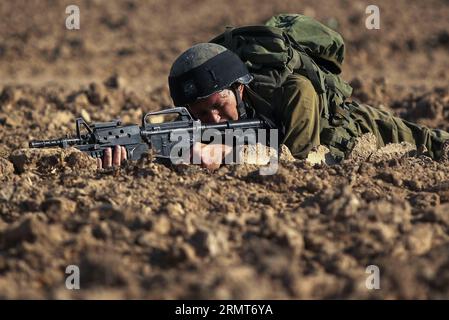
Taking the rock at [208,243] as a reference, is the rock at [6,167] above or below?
above

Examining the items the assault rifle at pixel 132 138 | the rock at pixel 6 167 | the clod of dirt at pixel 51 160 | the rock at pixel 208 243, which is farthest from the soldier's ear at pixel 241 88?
the rock at pixel 208 243

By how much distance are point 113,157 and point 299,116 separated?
1.15 m

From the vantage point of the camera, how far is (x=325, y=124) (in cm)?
605

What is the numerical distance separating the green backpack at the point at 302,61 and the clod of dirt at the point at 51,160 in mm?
1183

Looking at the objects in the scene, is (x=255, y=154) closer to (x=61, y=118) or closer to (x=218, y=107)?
(x=218, y=107)

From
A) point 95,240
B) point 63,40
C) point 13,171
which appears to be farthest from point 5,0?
point 95,240

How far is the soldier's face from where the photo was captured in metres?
5.79

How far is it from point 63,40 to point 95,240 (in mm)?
11312

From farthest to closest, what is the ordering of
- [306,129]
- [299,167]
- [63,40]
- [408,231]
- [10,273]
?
1. [63,40]
2. [306,129]
3. [299,167]
4. [408,231]
5. [10,273]

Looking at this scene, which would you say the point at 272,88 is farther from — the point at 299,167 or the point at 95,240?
the point at 95,240

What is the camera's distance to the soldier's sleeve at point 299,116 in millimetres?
5672

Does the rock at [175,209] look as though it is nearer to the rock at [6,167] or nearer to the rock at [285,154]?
the rock at [285,154]
